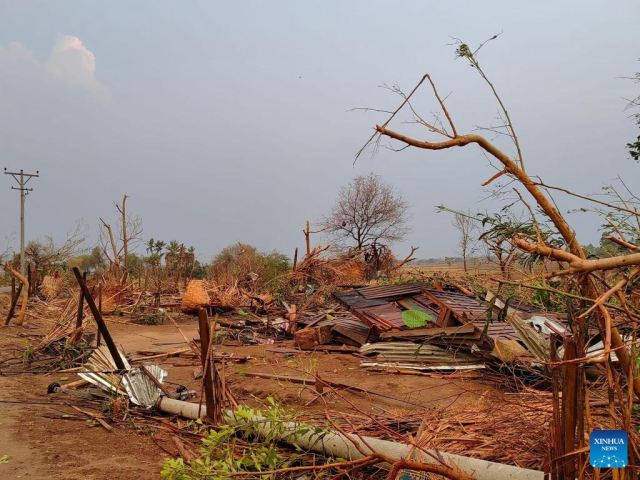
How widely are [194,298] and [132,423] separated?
39.5 ft

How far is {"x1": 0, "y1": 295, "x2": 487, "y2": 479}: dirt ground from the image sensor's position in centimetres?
459

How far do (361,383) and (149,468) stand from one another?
155 inches

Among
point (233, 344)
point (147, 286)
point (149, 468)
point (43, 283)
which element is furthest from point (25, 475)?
point (43, 283)

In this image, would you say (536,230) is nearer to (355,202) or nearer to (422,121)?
(422,121)

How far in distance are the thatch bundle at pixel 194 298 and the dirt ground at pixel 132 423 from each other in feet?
20.0

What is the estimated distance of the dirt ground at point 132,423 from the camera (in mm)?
4590

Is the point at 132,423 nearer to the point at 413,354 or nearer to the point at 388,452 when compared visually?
the point at 388,452

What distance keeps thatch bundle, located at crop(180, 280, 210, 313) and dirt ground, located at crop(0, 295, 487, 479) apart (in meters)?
6.11

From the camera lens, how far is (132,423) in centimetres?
573

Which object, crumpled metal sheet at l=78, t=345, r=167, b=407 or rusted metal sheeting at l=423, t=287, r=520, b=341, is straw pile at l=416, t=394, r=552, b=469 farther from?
crumpled metal sheet at l=78, t=345, r=167, b=407

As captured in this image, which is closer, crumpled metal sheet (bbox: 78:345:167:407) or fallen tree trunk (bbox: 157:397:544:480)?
fallen tree trunk (bbox: 157:397:544:480)

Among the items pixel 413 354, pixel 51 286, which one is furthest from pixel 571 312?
pixel 51 286

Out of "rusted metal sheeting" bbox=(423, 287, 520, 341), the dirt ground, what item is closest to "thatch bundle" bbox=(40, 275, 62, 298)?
the dirt ground

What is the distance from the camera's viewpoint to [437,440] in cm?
342
